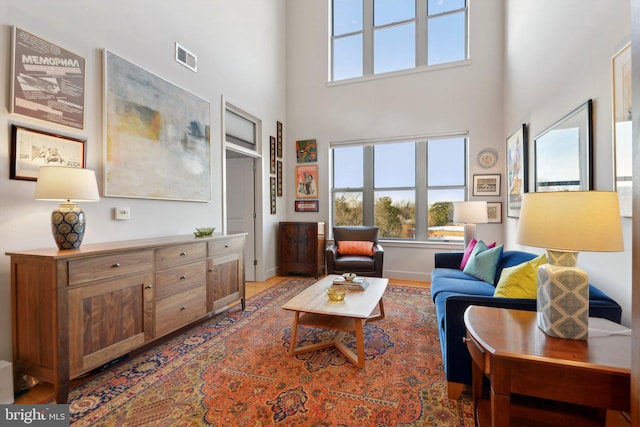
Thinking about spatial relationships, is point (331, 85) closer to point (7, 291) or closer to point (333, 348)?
point (333, 348)

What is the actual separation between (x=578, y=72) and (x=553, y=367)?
2.26 m

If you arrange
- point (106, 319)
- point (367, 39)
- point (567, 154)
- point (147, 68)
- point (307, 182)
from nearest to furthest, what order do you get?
1. point (106, 319)
2. point (567, 154)
3. point (147, 68)
4. point (367, 39)
5. point (307, 182)

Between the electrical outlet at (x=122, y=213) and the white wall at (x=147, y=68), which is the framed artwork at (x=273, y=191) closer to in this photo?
the white wall at (x=147, y=68)

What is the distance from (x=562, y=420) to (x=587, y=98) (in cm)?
204

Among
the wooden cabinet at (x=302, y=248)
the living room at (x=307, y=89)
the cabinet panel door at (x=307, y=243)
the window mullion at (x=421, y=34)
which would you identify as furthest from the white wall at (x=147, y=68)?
the window mullion at (x=421, y=34)

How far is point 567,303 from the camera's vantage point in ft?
4.06

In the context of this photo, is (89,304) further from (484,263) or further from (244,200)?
(484,263)

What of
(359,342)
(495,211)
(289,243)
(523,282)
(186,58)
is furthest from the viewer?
(289,243)

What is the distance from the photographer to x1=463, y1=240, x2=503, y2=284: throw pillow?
287 cm

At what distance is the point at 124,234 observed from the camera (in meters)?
2.62

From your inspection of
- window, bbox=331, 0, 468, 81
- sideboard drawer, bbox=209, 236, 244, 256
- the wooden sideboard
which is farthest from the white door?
window, bbox=331, 0, 468, 81

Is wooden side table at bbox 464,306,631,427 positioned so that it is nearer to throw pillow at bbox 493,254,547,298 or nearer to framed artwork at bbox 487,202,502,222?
throw pillow at bbox 493,254,547,298

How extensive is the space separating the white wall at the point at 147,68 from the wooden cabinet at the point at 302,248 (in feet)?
0.79

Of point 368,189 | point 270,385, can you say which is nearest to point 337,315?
point 270,385
